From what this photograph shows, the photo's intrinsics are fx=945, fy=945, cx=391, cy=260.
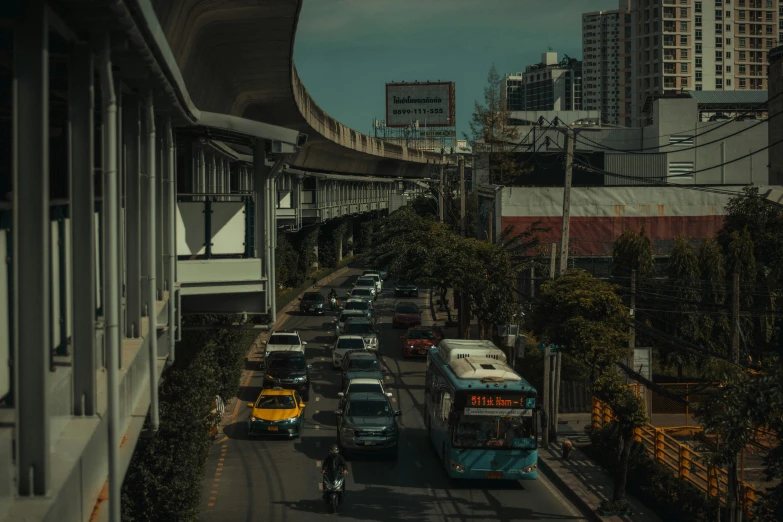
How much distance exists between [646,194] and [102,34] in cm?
4167

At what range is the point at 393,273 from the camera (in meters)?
37.2

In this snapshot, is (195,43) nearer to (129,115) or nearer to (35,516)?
(129,115)

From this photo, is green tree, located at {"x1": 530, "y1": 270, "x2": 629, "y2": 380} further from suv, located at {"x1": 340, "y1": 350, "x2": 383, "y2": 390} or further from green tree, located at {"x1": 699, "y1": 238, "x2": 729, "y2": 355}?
green tree, located at {"x1": 699, "y1": 238, "x2": 729, "y2": 355}

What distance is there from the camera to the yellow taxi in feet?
79.5

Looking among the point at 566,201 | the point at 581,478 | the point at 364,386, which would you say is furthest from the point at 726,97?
the point at 581,478

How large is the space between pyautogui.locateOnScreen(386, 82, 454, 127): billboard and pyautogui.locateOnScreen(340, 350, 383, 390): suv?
3622 inches

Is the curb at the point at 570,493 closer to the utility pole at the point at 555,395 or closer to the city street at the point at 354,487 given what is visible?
the city street at the point at 354,487

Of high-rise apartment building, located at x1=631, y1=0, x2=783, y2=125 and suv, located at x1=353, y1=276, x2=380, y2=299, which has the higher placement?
high-rise apartment building, located at x1=631, y1=0, x2=783, y2=125

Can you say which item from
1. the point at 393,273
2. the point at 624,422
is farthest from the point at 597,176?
the point at 624,422

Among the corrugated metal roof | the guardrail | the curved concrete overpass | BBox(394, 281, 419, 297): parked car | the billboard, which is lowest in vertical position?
the guardrail

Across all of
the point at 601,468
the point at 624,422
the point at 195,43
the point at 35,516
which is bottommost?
the point at 601,468

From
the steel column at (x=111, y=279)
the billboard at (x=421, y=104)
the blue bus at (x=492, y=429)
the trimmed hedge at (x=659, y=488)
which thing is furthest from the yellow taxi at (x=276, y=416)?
the billboard at (x=421, y=104)

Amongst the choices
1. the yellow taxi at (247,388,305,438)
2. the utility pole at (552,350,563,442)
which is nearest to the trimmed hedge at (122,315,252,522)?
the yellow taxi at (247,388,305,438)

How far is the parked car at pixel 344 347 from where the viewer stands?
3478cm
